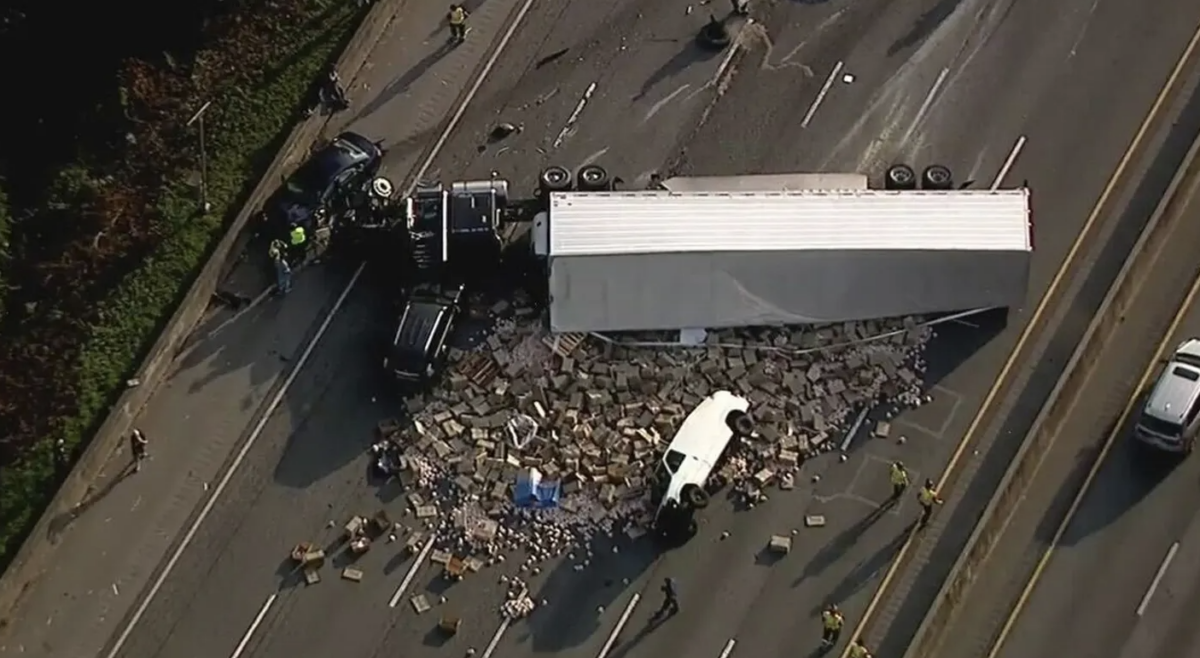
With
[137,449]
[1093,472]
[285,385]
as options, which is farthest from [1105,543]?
[137,449]

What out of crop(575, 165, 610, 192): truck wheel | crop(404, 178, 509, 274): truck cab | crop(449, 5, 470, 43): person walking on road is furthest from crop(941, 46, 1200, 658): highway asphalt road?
crop(449, 5, 470, 43): person walking on road

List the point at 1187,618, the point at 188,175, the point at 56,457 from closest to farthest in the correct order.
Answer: the point at 1187,618 → the point at 56,457 → the point at 188,175

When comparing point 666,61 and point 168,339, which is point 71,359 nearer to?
point 168,339

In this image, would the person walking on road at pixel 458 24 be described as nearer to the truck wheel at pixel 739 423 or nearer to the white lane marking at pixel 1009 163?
the truck wheel at pixel 739 423

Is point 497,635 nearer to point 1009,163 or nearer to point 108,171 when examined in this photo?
point 108,171

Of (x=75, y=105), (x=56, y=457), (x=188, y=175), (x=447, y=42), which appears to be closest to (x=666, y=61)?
(x=447, y=42)

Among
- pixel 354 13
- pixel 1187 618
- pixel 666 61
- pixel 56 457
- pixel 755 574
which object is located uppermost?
pixel 666 61
